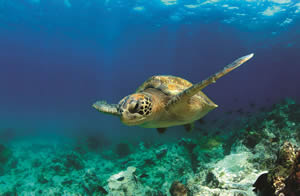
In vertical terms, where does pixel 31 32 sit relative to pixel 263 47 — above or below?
above

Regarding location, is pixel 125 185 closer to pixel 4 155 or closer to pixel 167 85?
pixel 167 85

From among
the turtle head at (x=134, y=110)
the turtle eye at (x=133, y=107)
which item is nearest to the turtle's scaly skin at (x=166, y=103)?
the turtle head at (x=134, y=110)

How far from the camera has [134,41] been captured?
38062 mm

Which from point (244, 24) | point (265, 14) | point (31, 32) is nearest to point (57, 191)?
point (265, 14)

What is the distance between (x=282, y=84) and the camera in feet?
268

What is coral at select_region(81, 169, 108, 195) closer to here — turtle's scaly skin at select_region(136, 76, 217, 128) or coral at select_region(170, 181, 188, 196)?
coral at select_region(170, 181, 188, 196)

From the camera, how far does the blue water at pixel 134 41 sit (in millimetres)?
20828

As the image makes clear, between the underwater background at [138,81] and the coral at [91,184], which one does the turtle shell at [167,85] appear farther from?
the coral at [91,184]

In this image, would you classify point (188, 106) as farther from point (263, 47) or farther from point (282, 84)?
point (282, 84)

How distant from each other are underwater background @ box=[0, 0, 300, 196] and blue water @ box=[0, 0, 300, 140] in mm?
234

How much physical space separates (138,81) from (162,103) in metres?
78.4

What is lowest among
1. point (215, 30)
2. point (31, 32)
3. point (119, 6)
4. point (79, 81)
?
point (215, 30)

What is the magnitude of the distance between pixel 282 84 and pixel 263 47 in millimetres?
61778

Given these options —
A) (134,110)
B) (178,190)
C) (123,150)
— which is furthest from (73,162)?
(134,110)
